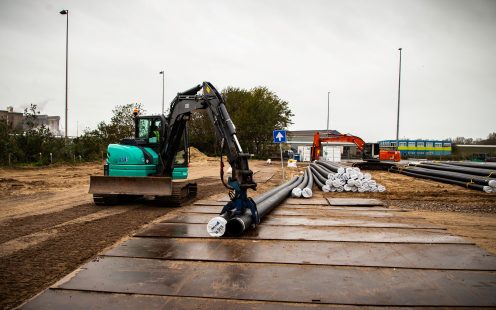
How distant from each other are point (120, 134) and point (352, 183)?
2825cm

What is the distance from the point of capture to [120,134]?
34812 mm

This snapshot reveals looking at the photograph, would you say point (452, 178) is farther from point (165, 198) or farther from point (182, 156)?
point (165, 198)

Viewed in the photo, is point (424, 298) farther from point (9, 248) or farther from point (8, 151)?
point (8, 151)

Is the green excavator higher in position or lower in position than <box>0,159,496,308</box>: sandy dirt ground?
higher

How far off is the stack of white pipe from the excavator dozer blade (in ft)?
22.0

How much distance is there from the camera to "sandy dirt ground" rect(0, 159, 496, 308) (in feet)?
14.9

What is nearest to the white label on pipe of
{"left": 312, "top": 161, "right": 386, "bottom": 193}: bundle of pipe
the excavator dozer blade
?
the excavator dozer blade

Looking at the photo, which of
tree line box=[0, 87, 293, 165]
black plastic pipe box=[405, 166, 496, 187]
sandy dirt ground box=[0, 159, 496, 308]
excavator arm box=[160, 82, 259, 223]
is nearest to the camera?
sandy dirt ground box=[0, 159, 496, 308]

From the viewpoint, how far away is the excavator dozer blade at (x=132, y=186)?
9289 mm

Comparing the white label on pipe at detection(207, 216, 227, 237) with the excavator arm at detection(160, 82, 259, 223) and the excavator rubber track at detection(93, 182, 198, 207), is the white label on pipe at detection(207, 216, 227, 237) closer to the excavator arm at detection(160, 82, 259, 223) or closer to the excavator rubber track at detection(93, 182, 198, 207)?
the excavator arm at detection(160, 82, 259, 223)

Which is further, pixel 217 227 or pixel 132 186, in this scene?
pixel 132 186

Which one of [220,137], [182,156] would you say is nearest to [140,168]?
[182,156]

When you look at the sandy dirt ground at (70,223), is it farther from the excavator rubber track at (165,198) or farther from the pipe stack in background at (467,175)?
the pipe stack in background at (467,175)

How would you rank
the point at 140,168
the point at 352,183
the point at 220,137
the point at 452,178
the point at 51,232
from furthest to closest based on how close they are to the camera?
the point at 452,178, the point at 352,183, the point at 140,168, the point at 220,137, the point at 51,232
